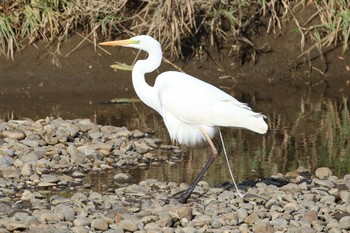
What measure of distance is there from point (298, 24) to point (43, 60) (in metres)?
3.30

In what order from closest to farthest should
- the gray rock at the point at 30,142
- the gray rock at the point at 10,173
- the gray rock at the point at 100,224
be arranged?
the gray rock at the point at 100,224, the gray rock at the point at 10,173, the gray rock at the point at 30,142

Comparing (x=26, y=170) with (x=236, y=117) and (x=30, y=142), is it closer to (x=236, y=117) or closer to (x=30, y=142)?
(x=30, y=142)

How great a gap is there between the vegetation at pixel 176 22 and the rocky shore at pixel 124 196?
9.36ft

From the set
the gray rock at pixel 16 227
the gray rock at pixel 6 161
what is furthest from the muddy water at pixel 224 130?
the gray rock at pixel 16 227

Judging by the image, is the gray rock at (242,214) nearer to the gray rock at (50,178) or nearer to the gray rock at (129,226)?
the gray rock at (129,226)

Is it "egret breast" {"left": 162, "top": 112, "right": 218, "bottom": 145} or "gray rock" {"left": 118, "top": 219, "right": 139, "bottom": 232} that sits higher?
"egret breast" {"left": 162, "top": 112, "right": 218, "bottom": 145}

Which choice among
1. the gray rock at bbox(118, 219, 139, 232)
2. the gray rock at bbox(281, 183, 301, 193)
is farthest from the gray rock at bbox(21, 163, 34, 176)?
the gray rock at bbox(281, 183, 301, 193)

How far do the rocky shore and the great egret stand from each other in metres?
0.43

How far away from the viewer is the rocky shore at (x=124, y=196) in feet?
20.2

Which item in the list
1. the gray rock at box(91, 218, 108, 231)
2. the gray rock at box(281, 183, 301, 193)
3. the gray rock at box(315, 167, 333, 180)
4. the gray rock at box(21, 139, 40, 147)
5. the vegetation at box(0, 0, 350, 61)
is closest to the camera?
the gray rock at box(91, 218, 108, 231)

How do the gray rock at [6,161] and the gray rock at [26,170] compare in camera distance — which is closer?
the gray rock at [26,170]

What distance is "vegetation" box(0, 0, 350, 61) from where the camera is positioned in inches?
464

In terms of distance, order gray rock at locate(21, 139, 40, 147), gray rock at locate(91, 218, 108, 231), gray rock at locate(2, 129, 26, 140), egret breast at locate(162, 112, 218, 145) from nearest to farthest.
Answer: gray rock at locate(91, 218, 108, 231) → egret breast at locate(162, 112, 218, 145) → gray rock at locate(21, 139, 40, 147) → gray rock at locate(2, 129, 26, 140)

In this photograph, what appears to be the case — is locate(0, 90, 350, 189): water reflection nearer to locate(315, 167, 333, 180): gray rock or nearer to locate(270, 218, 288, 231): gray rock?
locate(315, 167, 333, 180): gray rock
